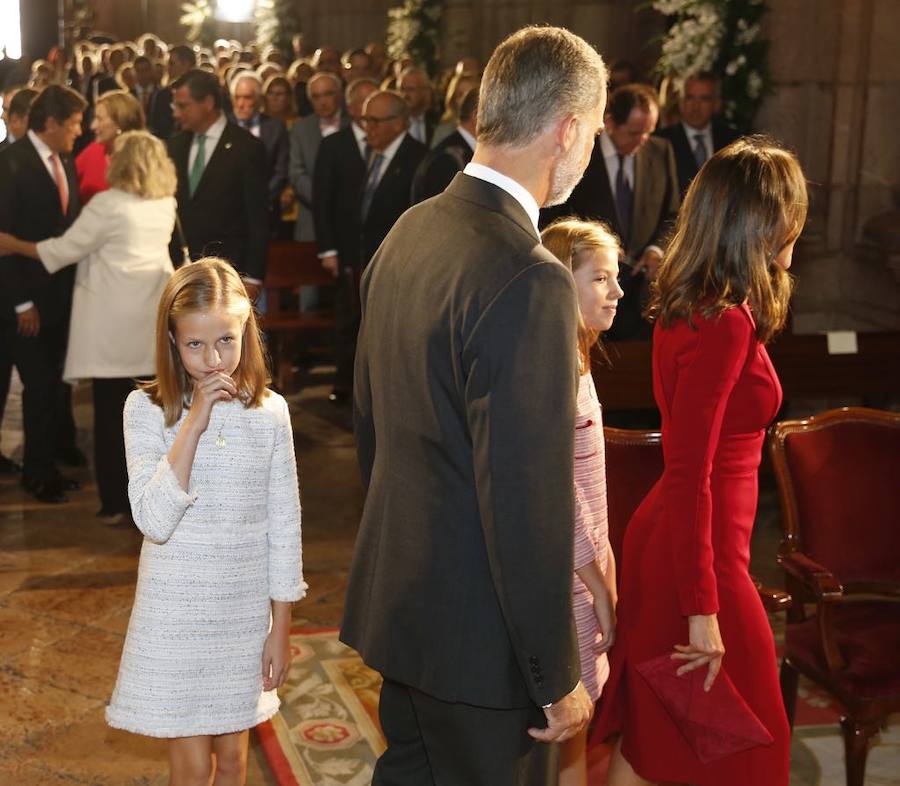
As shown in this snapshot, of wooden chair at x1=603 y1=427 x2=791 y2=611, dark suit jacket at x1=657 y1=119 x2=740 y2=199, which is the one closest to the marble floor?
wooden chair at x1=603 y1=427 x2=791 y2=611

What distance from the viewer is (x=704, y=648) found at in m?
2.86

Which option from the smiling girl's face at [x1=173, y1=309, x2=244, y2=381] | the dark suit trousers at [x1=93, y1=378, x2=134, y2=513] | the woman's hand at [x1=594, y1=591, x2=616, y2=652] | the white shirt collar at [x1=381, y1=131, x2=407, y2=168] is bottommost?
the dark suit trousers at [x1=93, y1=378, x2=134, y2=513]

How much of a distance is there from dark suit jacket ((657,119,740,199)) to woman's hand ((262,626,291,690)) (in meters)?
5.04

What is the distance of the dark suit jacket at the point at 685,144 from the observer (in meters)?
7.61

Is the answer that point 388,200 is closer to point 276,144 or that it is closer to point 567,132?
point 276,144

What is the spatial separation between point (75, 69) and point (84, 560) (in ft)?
46.4

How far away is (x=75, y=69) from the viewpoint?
18500 mm

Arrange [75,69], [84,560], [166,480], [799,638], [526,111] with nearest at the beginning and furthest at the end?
1. [526,111]
2. [166,480]
3. [799,638]
4. [84,560]
5. [75,69]

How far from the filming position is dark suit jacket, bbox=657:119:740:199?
761cm

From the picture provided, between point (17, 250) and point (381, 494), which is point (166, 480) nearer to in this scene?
point (381, 494)

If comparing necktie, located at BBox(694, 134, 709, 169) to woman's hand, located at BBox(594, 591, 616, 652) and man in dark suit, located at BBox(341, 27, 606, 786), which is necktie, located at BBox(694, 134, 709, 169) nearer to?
woman's hand, located at BBox(594, 591, 616, 652)

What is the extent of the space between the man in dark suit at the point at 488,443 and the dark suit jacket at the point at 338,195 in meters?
5.82

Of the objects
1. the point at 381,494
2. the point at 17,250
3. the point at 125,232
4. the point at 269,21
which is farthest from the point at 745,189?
the point at 269,21

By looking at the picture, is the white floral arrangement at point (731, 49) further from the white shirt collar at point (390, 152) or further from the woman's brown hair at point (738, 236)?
the woman's brown hair at point (738, 236)
